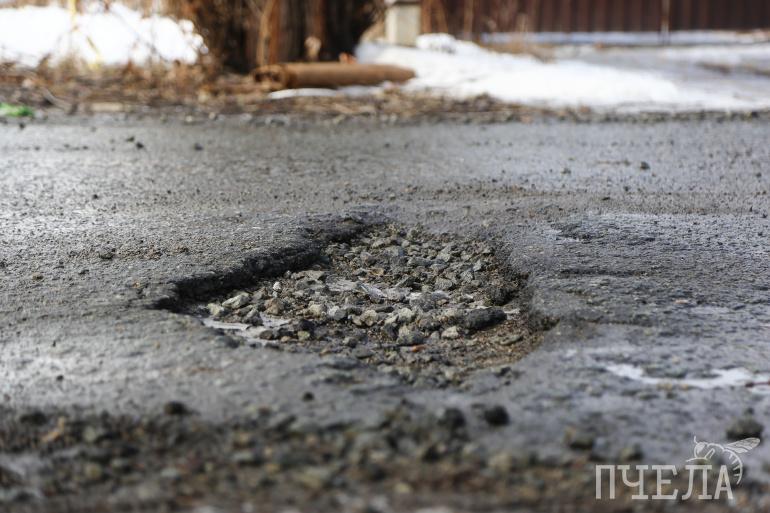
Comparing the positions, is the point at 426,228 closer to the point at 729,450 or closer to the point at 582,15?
the point at 729,450

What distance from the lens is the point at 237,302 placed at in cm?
250

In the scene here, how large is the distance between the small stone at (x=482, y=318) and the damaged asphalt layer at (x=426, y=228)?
0.40 feet

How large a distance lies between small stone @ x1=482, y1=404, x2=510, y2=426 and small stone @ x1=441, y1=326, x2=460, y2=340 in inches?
23.2

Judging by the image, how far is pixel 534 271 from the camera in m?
2.70

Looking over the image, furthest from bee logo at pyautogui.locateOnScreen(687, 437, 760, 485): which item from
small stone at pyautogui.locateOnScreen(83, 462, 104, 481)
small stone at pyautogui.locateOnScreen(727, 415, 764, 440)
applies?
small stone at pyautogui.locateOnScreen(83, 462, 104, 481)

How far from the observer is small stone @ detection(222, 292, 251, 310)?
2482mm

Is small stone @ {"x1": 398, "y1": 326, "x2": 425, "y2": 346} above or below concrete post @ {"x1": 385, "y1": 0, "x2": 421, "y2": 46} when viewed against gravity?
below

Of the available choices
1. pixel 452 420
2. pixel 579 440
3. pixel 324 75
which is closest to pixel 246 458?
pixel 452 420

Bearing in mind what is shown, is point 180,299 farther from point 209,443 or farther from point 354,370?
point 209,443

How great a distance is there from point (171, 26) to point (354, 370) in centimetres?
1039

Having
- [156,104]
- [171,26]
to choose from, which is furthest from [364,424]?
[171,26]

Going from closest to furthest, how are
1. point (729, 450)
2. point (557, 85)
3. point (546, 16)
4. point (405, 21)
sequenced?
1. point (729, 450)
2. point (557, 85)
3. point (405, 21)
4. point (546, 16)

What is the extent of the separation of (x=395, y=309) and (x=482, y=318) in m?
0.25

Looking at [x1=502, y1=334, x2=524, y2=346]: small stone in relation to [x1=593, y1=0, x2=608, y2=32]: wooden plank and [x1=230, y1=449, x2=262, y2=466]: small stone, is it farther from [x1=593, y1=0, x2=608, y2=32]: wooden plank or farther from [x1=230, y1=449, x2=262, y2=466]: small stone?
[x1=593, y1=0, x2=608, y2=32]: wooden plank
